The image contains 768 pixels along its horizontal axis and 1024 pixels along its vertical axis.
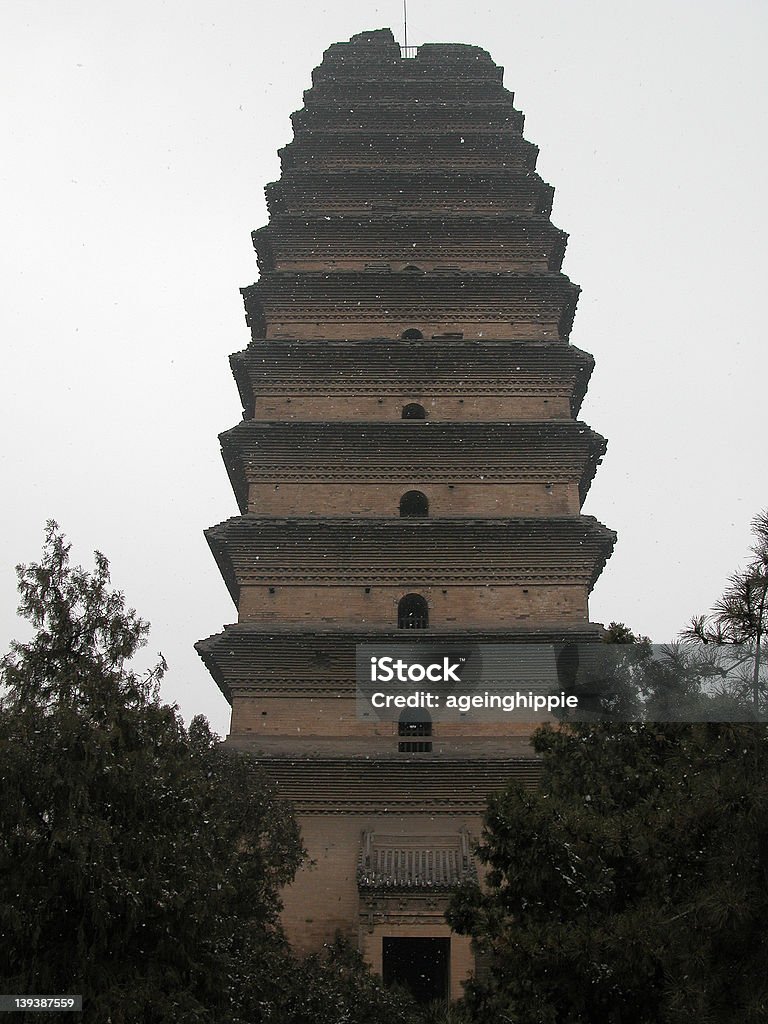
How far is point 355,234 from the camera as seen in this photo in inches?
774

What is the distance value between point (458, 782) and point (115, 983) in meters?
6.88

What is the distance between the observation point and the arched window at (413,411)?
17.6 metres

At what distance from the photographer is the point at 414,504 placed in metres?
16.8

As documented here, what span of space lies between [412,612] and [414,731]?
176cm

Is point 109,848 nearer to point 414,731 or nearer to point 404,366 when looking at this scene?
point 414,731

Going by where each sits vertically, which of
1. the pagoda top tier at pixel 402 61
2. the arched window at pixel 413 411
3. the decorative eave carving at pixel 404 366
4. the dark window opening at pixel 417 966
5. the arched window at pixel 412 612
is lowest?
the dark window opening at pixel 417 966

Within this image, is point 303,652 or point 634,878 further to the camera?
point 303,652

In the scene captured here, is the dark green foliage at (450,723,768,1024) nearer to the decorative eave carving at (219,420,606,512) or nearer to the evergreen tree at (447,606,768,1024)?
the evergreen tree at (447,606,768,1024)

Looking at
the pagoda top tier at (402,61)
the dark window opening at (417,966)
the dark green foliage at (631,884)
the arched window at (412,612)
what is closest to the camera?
the dark green foliage at (631,884)

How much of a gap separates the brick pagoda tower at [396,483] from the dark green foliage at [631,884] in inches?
136

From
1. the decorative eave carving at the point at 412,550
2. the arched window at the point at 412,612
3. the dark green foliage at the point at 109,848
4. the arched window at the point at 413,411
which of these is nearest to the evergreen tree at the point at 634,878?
the dark green foliage at the point at 109,848

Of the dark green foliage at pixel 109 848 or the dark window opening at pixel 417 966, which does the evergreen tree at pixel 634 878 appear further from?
the dark window opening at pixel 417 966

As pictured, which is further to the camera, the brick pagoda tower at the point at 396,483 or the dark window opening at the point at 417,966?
the brick pagoda tower at the point at 396,483

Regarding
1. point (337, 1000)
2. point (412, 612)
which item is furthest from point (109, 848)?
point (412, 612)
